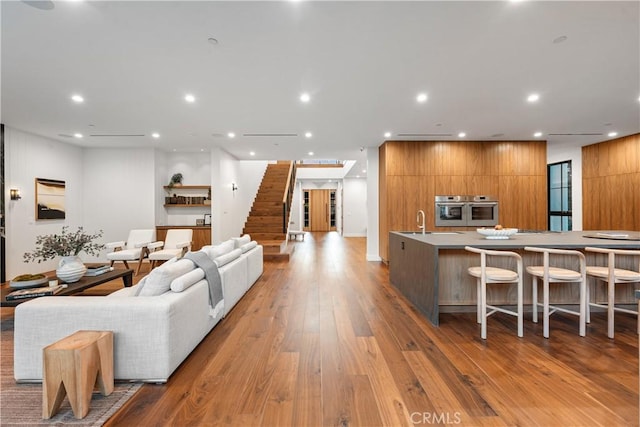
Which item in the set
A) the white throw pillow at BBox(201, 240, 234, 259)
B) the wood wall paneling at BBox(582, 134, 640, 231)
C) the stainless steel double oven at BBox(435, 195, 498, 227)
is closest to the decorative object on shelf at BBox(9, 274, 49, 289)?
the white throw pillow at BBox(201, 240, 234, 259)

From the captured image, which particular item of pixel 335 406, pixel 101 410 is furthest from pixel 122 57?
pixel 335 406

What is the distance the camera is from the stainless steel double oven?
20.1 feet

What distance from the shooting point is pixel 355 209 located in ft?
43.0

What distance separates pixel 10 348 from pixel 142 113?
3.39m

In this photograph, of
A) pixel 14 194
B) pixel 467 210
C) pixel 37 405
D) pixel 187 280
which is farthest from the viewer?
pixel 467 210

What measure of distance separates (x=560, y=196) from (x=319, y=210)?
32.9 feet

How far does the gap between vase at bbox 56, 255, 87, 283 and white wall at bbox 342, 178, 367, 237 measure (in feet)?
34.1

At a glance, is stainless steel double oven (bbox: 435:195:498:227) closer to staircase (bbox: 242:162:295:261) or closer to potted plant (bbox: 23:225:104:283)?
staircase (bbox: 242:162:295:261)

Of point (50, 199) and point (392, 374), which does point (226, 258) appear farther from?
point (50, 199)

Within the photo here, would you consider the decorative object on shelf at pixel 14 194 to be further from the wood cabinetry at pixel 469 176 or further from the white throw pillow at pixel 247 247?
the wood cabinetry at pixel 469 176

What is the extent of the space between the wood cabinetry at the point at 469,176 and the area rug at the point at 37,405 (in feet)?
17.1

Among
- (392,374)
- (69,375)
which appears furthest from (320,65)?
(69,375)

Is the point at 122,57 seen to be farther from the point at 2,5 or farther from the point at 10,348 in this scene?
the point at 10,348

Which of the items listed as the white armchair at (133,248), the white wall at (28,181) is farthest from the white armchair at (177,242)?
the white wall at (28,181)
